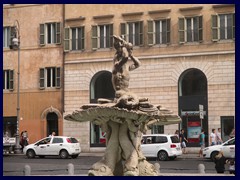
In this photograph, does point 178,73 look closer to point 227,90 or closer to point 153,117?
point 227,90

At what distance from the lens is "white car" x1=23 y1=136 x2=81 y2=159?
29516 mm

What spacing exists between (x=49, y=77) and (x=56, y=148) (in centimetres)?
1088

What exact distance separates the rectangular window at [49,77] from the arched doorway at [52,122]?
7.07 ft

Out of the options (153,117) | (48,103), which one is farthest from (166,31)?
(153,117)

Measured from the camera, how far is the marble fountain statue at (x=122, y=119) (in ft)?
39.1

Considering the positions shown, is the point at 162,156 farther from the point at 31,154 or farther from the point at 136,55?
the point at 136,55

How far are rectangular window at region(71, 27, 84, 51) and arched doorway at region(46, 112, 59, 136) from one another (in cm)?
516

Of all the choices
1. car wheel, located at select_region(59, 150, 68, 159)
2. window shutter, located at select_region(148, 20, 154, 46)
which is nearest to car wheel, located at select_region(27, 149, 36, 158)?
car wheel, located at select_region(59, 150, 68, 159)

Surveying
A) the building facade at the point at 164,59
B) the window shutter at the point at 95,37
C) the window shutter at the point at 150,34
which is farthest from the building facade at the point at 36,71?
the window shutter at the point at 150,34

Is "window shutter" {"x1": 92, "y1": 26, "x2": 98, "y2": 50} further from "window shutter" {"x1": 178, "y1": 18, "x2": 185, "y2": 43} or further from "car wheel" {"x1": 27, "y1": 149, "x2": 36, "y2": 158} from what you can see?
"car wheel" {"x1": 27, "y1": 149, "x2": 36, "y2": 158}

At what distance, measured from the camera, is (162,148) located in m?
27.3

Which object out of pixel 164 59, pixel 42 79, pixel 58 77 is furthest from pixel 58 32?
pixel 164 59

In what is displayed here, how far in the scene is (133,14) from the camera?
3722 cm

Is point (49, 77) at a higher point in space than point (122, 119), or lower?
higher
